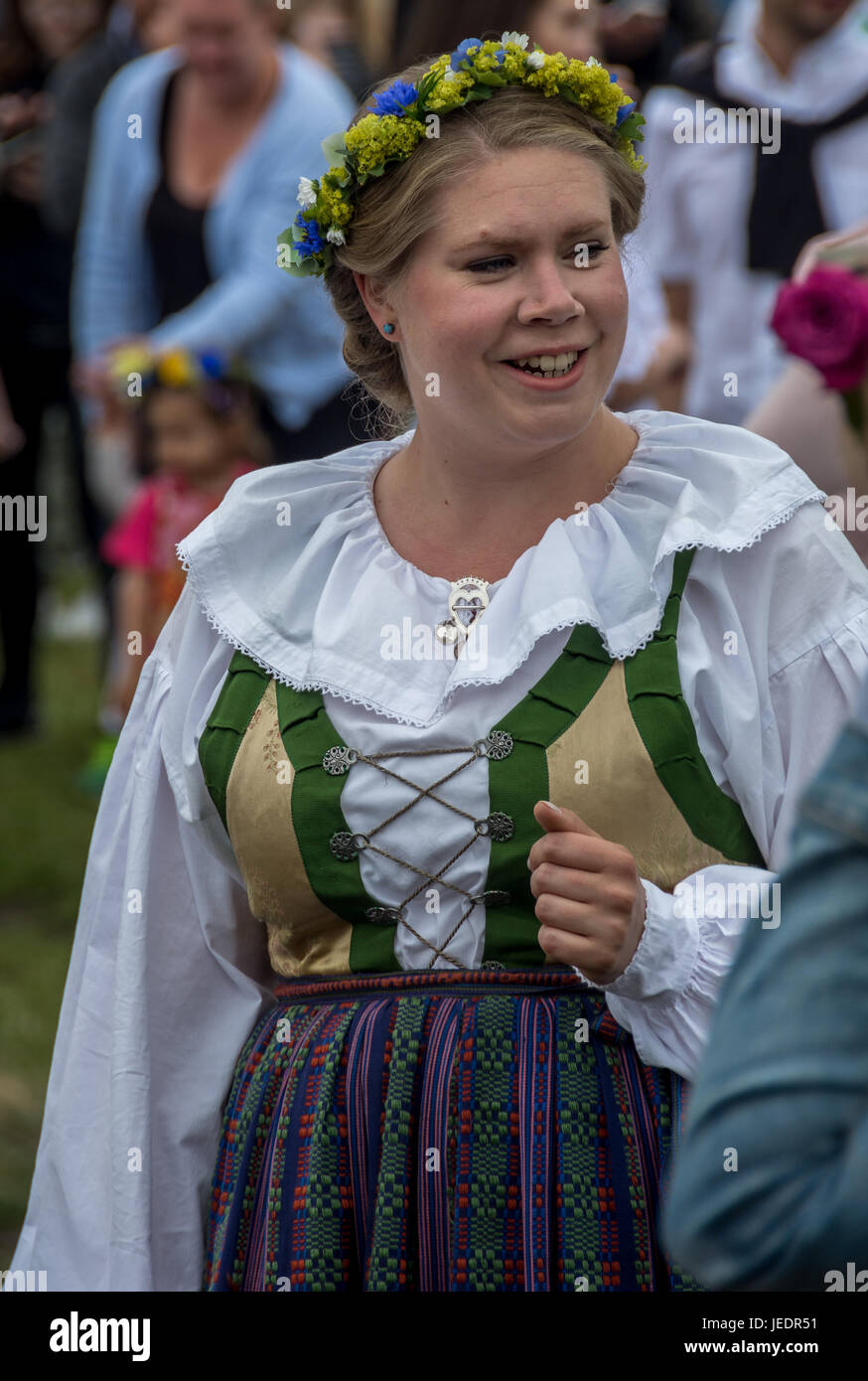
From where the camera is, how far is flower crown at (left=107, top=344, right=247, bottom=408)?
5270 mm

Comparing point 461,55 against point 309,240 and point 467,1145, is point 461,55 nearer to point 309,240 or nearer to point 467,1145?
point 309,240

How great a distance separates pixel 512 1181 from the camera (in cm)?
209

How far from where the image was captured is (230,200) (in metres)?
5.14

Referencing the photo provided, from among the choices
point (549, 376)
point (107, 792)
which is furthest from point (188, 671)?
point (549, 376)

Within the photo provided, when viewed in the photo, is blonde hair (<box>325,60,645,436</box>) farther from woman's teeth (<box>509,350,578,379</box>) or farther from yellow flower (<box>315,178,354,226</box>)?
woman's teeth (<box>509,350,578,379</box>)

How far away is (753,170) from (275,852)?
2.88 metres

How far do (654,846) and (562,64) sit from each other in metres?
0.95

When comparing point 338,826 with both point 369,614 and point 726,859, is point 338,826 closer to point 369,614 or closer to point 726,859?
point 369,614

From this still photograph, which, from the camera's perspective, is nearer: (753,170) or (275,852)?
(275,852)

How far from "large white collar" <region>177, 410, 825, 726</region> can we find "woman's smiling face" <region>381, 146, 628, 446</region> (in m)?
0.14

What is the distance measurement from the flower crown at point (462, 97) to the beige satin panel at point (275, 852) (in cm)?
66

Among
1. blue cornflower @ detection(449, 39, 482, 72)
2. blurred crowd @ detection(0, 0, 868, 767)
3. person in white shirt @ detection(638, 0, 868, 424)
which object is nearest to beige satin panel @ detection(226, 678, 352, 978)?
blue cornflower @ detection(449, 39, 482, 72)
